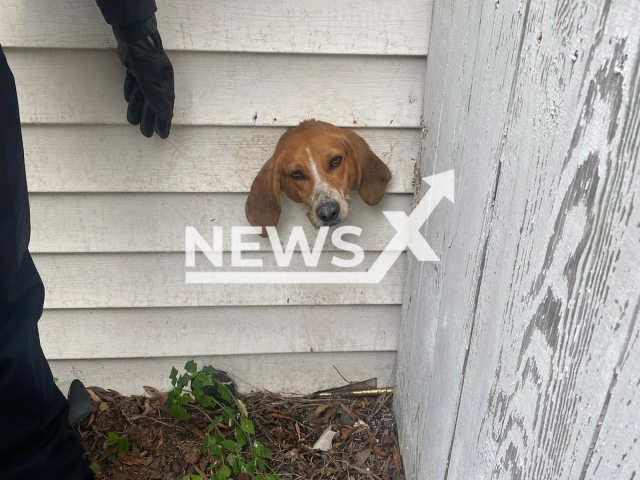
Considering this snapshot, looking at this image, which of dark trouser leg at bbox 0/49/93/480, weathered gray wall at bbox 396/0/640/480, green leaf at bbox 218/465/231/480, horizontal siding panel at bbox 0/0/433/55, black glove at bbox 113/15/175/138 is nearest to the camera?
weathered gray wall at bbox 396/0/640/480

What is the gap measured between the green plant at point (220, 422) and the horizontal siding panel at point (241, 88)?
909 mm

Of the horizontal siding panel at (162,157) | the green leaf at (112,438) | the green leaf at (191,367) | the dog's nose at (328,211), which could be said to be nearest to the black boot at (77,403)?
the green leaf at (112,438)

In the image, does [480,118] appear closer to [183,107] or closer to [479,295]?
[479,295]

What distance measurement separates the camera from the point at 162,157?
174cm

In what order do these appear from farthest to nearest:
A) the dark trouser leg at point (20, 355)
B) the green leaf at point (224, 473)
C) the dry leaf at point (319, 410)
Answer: the dry leaf at point (319, 410)
the green leaf at point (224, 473)
the dark trouser leg at point (20, 355)

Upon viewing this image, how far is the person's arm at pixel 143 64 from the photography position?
4.43 ft

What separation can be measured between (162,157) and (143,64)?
13.6 inches

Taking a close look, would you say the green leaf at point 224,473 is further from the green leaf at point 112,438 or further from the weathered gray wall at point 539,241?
the weathered gray wall at point 539,241

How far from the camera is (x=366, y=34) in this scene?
5.20ft

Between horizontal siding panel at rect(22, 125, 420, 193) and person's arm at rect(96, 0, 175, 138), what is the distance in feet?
0.35

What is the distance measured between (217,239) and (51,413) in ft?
2.33

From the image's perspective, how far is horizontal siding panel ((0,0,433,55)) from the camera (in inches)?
60.1

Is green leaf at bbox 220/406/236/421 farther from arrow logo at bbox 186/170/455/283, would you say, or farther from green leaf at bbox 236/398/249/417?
arrow logo at bbox 186/170/455/283

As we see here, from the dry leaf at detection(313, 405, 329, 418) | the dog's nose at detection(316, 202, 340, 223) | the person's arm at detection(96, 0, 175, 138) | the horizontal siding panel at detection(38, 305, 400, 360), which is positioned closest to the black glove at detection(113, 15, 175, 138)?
the person's arm at detection(96, 0, 175, 138)
